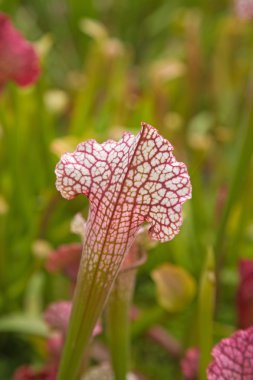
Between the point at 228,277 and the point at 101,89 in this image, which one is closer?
the point at 228,277

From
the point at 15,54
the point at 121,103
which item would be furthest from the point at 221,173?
the point at 15,54

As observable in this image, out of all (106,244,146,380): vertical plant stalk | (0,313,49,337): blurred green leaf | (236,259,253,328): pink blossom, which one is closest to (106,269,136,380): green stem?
(106,244,146,380): vertical plant stalk

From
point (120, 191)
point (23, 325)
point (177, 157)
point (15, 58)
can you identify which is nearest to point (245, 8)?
point (177, 157)

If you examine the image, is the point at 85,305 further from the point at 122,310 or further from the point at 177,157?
the point at 177,157

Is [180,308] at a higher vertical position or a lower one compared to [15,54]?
lower

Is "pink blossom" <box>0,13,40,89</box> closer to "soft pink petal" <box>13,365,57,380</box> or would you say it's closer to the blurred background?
the blurred background

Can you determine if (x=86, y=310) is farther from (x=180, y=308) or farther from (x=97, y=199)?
(x=180, y=308)

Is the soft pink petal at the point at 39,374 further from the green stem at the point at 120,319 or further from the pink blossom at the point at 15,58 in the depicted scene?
the pink blossom at the point at 15,58
